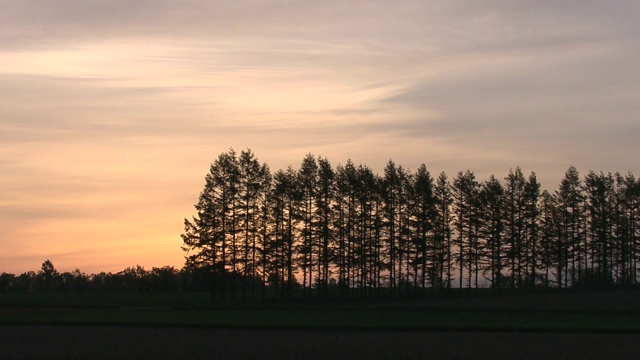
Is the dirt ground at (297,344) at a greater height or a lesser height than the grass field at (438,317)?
greater

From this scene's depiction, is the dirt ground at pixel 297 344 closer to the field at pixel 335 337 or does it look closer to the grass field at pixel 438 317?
the field at pixel 335 337

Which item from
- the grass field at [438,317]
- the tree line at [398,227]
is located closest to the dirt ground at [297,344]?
the grass field at [438,317]

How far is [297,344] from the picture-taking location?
3991 cm

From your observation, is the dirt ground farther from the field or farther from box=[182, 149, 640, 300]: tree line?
box=[182, 149, 640, 300]: tree line

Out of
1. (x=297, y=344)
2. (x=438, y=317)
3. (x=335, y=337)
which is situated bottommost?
(x=438, y=317)

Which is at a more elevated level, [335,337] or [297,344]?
[297,344]

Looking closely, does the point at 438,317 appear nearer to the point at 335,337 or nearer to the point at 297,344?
the point at 335,337

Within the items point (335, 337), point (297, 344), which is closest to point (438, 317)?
point (335, 337)

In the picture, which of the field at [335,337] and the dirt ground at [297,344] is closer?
the dirt ground at [297,344]

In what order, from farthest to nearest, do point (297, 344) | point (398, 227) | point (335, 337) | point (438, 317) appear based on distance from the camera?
point (398, 227) → point (438, 317) → point (335, 337) → point (297, 344)

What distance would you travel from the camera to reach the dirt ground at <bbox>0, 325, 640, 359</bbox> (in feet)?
115

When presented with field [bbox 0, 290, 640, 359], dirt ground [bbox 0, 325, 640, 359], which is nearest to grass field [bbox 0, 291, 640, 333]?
field [bbox 0, 290, 640, 359]

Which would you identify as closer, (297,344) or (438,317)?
(297,344)

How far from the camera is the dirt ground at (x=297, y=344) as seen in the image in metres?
35.2
